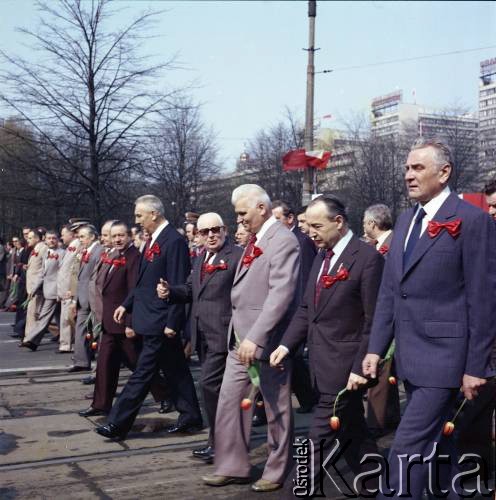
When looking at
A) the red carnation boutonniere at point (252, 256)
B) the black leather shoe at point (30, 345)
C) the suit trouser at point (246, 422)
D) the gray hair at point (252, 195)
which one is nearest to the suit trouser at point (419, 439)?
the suit trouser at point (246, 422)

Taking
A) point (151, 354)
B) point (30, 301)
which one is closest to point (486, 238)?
point (151, 354)

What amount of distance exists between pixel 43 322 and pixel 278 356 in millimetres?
8851

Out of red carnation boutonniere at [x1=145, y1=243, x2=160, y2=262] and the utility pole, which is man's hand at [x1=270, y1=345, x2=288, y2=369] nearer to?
red carnation boutonniere at [x1=145, y1=243, x2=160, y2=262]

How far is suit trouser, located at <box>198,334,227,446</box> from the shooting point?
5.89 m

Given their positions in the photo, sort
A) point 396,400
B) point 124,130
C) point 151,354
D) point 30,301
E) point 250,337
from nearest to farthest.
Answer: point 250,337, point 151,354, point 396,400, point 30,301, point 124,130

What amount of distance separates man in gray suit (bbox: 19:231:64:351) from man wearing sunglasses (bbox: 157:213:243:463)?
7121mm

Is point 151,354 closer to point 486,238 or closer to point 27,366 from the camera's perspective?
point 486,238

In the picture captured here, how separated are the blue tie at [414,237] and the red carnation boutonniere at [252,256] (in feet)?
4.50

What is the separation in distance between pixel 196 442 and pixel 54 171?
12284mm

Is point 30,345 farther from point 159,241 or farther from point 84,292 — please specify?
point 159,241

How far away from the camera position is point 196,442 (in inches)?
263

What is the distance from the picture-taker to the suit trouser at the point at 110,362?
7.48 meters

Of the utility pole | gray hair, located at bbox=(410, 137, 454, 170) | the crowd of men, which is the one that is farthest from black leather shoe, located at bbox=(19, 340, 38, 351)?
gray hair, located at bbox=(410, 137, 454, 170)

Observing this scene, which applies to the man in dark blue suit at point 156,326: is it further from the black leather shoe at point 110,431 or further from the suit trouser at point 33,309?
the suit trouser at point 33,309
